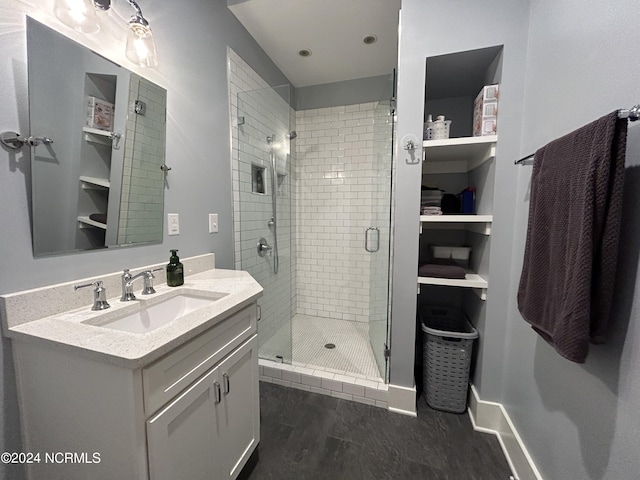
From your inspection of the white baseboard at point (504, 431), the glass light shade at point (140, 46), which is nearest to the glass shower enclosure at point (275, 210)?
the white baseboard at point (504, 431)

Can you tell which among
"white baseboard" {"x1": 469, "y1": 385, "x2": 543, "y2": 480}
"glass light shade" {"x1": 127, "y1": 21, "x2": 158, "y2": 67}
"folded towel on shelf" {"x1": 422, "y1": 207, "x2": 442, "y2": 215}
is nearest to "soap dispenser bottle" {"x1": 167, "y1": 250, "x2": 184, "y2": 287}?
"glass light shade" {"x1": 127, "y1": 21, "x2": 158, "y2": 67}

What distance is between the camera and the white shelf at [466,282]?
150cm

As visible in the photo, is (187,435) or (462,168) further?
(462,168)

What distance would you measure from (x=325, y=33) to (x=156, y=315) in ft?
7.54

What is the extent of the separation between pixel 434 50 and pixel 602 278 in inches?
55.4

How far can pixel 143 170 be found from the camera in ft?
4.24

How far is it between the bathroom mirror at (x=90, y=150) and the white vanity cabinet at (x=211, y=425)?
771mm

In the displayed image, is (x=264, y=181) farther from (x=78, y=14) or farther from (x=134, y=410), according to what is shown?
(x=134, y=410)

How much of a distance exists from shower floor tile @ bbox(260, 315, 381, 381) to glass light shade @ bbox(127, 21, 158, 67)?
209 centimetres

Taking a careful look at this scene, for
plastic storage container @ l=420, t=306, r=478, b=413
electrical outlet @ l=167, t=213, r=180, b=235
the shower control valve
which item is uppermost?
electrical outlet @ l=167, t=213, r=180, b=235

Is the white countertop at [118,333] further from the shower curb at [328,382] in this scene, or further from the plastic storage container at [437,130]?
the plastic storage container at [437,130]

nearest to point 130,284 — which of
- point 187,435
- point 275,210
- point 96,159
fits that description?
point 96,159

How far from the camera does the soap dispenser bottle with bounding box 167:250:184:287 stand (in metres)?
1.32

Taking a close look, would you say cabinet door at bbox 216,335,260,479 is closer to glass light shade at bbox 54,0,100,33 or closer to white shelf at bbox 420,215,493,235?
white shelf at bbox 420,215,493,235
